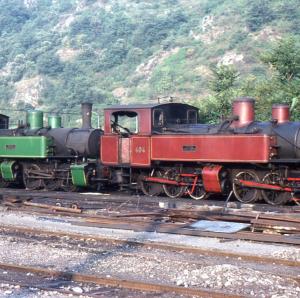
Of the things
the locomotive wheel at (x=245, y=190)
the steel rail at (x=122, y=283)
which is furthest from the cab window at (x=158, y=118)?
the steel rail at (x=122, y=283)

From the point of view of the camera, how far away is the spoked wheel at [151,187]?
645 inches

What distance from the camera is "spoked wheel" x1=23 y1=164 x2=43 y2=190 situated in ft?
64.3

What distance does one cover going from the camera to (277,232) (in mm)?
10062

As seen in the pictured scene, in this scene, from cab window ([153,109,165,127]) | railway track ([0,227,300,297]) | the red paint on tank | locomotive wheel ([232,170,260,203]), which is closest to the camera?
railway track ([0,227,300,297])

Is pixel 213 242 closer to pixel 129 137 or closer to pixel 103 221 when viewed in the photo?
pixel 103 221

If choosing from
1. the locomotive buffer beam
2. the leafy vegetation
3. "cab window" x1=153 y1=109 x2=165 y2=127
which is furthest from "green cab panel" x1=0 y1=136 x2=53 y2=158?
the leafy vegetation

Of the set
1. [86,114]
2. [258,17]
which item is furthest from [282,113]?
[258,17]

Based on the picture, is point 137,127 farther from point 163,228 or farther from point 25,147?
point 163,228

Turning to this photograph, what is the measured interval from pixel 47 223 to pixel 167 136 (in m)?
5.31

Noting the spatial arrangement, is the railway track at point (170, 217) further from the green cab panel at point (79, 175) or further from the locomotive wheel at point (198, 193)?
the green cab panel at point (79, 175)

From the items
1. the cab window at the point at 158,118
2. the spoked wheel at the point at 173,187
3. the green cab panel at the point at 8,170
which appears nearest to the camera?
the spoked wheel at the point at 173,187

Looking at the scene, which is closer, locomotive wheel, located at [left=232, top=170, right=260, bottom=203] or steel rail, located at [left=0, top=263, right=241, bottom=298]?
steel rail, located at [left=0, top=263, right=241, bottom=298]

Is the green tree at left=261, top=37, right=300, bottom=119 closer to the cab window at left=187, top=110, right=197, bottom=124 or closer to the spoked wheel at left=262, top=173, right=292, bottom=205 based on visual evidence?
the cab window at left=187, top=110, right=197, bottom=124

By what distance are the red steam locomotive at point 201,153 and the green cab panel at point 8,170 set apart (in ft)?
13.0
